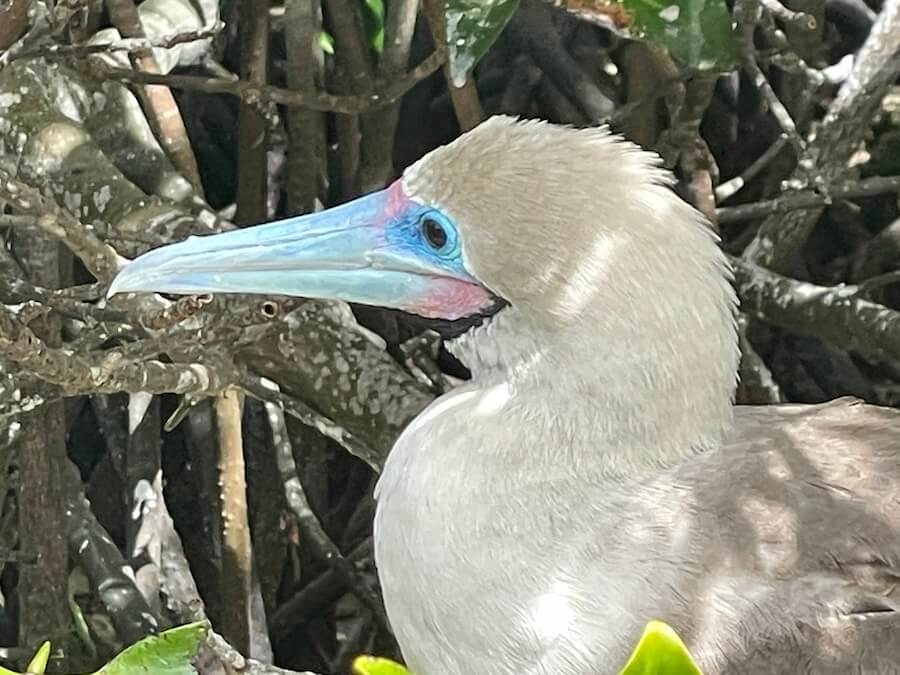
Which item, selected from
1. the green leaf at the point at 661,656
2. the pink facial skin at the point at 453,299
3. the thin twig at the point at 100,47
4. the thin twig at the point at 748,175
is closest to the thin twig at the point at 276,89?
the thin twig at the point at 100,47

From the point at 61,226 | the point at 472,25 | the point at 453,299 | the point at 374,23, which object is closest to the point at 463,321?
the point at 453,299

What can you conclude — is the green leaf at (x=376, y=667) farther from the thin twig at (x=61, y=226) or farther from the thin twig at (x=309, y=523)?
the thin twig at (x=309, y=523)

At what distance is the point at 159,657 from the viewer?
100 centimetres

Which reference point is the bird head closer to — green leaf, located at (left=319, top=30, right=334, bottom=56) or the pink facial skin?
the pink facial skin

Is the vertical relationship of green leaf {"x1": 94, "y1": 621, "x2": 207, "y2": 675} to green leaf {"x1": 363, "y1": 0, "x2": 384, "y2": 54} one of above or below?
below

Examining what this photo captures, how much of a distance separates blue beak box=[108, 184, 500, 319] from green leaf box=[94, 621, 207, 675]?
1.25 feet

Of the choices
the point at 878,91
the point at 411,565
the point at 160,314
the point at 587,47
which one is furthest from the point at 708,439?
the point at 587,47

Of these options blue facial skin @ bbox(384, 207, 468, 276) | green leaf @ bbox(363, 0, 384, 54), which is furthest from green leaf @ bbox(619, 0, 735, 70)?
green leaf @ bbox(363, 0, 384, 54)

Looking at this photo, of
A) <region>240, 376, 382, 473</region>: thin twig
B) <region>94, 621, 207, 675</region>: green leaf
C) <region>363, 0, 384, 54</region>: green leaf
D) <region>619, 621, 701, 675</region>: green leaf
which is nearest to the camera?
<region>619, 621, 701, 675</region>: green leaf

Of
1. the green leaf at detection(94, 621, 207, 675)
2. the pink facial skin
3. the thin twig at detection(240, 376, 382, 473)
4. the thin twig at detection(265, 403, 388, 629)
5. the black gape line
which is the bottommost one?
the thin twig at detection(265, 403, 388, 629)

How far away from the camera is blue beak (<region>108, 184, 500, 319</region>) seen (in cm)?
130

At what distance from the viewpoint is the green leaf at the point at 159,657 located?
99 cm

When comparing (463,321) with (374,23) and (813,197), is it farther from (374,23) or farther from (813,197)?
(374,23)

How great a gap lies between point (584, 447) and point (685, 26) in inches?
15.4
